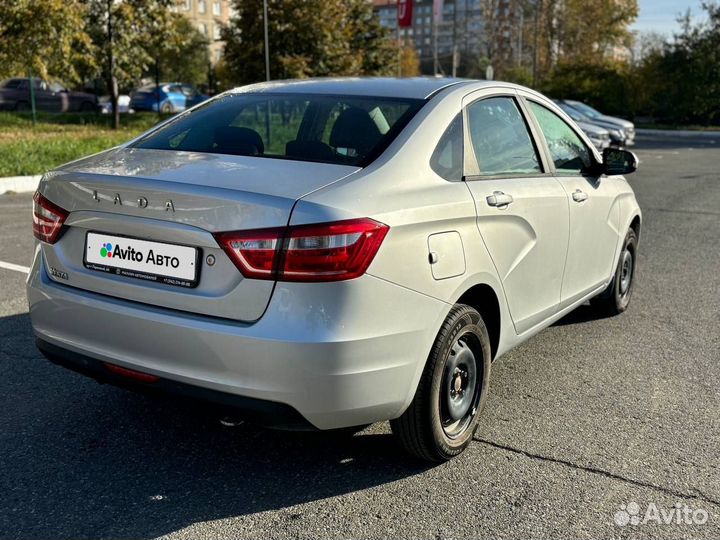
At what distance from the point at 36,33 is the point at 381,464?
49.1 ft

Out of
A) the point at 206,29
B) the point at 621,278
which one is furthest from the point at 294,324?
the point at 206,29

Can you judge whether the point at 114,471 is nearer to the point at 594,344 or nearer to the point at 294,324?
the point at 294,324

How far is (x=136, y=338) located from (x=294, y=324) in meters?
0.67

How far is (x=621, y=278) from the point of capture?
5625 mm

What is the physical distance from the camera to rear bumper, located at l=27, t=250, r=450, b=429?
2.68m

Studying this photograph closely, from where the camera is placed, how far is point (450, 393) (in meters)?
3.32

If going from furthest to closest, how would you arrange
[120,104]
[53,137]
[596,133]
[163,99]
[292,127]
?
[120,104]
[163,99]
[596,133]
[53,137]
[292,127]

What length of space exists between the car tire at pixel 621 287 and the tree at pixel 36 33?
13177mm

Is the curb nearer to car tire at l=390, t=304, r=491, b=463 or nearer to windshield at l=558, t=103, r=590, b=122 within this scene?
car tire at l=390, t=304, r=491, b=463

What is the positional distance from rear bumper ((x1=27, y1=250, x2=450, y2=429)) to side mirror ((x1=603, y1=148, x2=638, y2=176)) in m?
2.23

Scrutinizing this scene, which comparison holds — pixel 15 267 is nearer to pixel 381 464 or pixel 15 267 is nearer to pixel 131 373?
pixel 131 373

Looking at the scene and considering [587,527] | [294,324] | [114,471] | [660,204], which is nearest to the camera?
[294,324]

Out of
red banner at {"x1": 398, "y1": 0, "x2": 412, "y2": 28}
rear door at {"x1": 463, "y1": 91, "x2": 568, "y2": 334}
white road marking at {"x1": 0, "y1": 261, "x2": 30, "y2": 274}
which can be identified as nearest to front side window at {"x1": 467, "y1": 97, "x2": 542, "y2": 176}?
rear door at {"x1": 463, "y1": 91, "x2": 568, "y2": 334}

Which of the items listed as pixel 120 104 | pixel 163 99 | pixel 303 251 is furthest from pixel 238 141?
pixel 120 104
